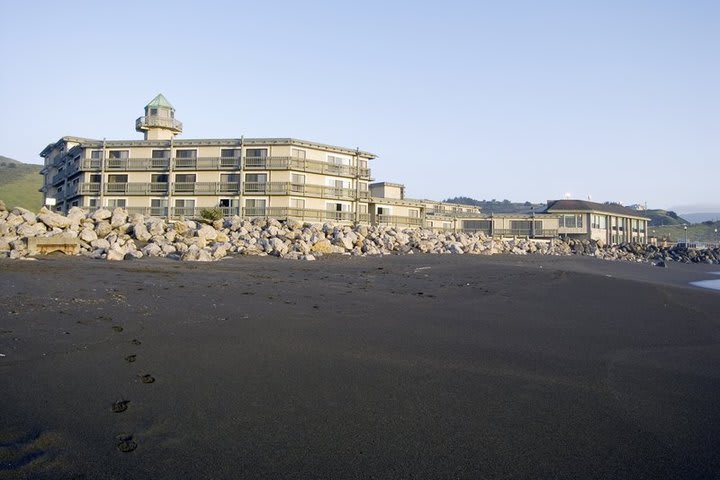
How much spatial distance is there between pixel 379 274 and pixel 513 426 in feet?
37.7

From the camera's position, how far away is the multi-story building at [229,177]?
39812mm

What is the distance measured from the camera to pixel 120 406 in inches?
146

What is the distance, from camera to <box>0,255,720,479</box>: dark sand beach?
3.00 meters

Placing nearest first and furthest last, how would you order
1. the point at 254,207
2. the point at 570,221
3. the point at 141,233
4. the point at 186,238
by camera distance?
the point at 186,238 < the point at 141,233 < the point at 254,207 < the point at 570,221

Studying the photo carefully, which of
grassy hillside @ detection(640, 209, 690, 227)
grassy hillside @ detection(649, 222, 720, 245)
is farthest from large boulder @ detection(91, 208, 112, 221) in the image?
grassy hillside @ detection(640, 209, 690, 227)

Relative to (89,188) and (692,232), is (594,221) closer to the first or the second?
(89,188)

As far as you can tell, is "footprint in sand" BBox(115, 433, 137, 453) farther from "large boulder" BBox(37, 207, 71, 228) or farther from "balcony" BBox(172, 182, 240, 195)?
"balcony" BBox(172, 182, 240, 195)

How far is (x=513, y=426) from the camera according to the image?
357cm

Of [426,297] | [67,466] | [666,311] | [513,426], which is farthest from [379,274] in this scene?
[67,466]

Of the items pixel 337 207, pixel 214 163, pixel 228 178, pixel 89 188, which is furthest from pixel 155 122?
pixel 337 207

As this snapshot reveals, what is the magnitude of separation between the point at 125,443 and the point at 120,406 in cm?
66

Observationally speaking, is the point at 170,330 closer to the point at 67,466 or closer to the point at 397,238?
the point at 67,466

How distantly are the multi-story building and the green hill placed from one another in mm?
48547

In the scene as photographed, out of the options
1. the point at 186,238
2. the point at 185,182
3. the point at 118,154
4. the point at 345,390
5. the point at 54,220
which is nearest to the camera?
the point at 345,390
